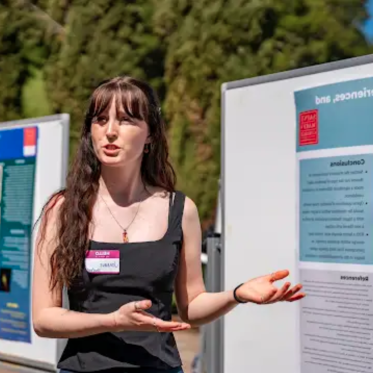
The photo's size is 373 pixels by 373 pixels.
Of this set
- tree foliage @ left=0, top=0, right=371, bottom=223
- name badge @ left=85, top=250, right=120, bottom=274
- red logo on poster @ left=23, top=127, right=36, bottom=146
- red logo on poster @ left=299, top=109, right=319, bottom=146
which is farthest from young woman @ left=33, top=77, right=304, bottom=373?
tree foliage @ left=0, top=0, right=371, bottom=223

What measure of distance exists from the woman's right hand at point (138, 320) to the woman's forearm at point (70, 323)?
0.02m

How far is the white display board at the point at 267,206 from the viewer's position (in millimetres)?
2641

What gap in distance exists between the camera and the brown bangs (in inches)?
65.0

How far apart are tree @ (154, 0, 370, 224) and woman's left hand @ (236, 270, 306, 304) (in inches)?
281

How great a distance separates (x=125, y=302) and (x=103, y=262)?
0.34 feet

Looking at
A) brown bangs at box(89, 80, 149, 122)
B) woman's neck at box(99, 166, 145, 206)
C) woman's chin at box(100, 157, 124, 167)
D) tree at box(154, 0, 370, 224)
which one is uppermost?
tree at box(154, 0, 370, 224)

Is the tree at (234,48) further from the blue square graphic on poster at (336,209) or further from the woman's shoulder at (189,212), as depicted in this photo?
the woman's shoulder at (189,212)

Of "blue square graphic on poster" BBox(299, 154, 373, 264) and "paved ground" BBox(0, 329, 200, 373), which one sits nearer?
"blue square graphic on poster" BBox(299, 154, 373, 264)

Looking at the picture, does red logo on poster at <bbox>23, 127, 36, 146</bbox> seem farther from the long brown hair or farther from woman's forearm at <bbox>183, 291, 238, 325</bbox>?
woman's forearm at <bbox>183, 291, 238, 325</bbox>

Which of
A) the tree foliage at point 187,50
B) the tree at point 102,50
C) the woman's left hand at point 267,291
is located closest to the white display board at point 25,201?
the woman's left hand at point 267,291

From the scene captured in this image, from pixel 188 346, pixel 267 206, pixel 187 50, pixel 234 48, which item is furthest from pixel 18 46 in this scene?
pixel 267 206

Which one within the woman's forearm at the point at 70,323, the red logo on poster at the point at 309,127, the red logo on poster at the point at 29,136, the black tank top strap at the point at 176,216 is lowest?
the woman's forearm at the point at 70,323

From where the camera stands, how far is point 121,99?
1.65m

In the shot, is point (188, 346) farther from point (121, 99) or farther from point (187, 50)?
point (121, 99)
